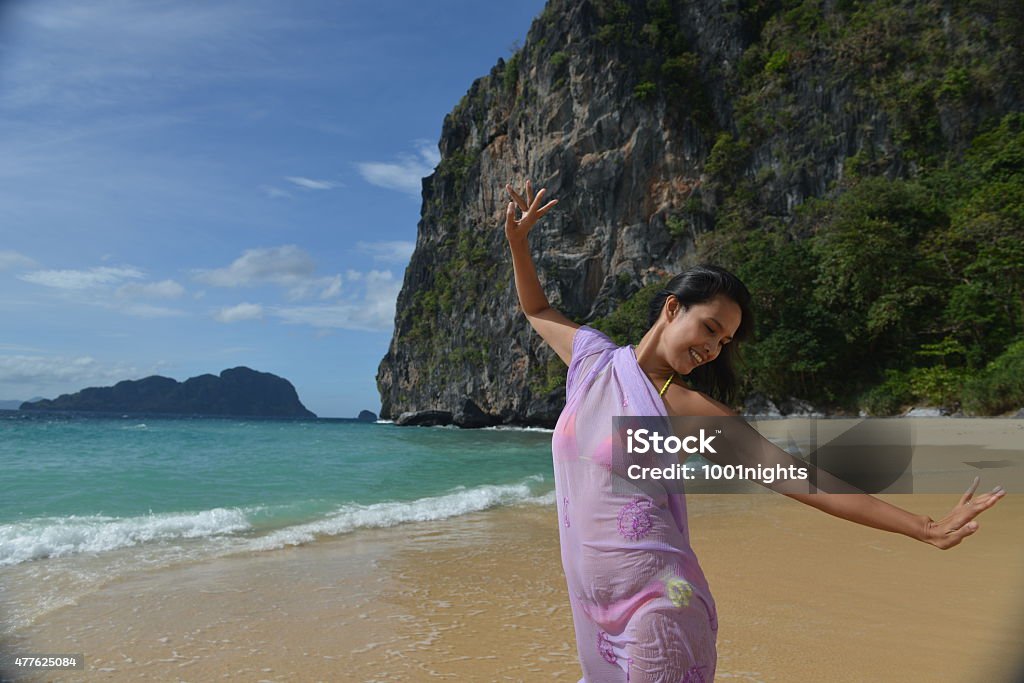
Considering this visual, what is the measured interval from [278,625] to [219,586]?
1.17 meters

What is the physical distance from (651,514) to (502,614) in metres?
3.05

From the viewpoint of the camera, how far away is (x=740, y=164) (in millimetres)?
34250

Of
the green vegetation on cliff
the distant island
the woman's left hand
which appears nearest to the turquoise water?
the woman's left hand

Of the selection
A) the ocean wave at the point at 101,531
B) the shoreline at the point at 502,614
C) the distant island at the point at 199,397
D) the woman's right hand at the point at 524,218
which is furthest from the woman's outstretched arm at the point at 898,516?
the distant island at the point at 199,397

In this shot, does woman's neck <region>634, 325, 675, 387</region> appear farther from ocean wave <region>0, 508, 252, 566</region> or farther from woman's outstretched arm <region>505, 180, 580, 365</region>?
ocean wave <region>0, 508, 252, 566</region>

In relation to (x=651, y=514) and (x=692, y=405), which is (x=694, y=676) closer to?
(x=651, y=514)

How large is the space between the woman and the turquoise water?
5663 mm

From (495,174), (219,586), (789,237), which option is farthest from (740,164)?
(219,586)

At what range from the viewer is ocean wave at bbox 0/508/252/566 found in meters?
6.02

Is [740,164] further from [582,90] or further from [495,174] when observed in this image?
[495,174]

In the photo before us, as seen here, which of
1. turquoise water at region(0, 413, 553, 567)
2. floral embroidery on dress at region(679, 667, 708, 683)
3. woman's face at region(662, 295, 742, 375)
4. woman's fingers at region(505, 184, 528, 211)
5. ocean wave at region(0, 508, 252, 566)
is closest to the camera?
floral embroidery on dress at region(679, 667, 708, 683)

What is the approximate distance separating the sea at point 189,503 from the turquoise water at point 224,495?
22mm

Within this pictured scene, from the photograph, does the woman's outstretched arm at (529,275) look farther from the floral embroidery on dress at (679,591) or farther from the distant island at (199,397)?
the distant island at (199,397)

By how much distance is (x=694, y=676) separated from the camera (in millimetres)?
1141
